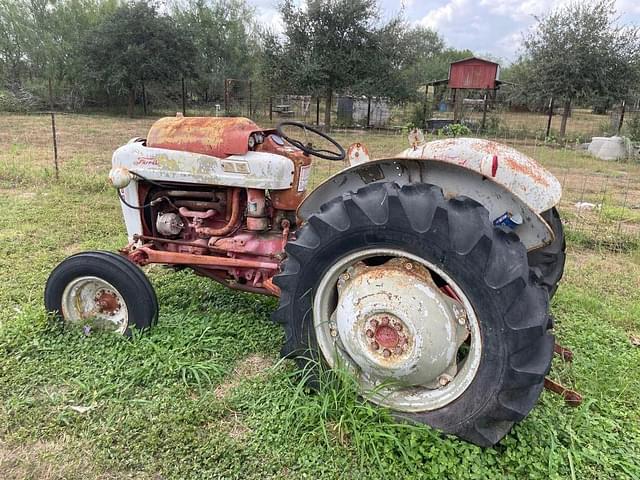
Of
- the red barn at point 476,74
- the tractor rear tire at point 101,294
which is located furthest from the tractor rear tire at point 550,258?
the red barn at point 476,74

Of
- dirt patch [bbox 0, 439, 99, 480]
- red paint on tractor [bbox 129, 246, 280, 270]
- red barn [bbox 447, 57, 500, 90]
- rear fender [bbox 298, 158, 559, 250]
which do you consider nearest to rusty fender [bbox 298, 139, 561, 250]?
rear fender [bbox 298, 158, 559, 250]

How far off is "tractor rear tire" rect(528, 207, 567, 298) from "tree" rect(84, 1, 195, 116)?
66.4 ft

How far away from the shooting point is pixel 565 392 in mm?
2225

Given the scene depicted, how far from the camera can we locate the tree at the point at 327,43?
54.3 ft

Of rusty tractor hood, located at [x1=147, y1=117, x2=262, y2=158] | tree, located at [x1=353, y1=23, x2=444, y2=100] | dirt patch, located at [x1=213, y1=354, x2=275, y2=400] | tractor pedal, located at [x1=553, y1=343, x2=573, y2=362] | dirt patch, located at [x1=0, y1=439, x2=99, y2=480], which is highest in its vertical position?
tree, located at [x1=353, y1=23, x2=444, y2=100]

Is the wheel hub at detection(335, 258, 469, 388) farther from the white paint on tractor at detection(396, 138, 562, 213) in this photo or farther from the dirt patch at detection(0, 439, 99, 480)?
the dirt patch at detection(0, 439, 99, 480)

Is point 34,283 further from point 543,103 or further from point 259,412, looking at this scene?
point 543,103

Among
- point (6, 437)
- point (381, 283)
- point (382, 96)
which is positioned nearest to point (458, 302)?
point (381, 283)

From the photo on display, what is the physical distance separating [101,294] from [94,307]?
0.30 ft

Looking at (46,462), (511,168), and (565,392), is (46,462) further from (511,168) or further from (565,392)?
(511,168)

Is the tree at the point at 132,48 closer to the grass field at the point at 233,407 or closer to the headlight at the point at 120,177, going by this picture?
the grass field at the point at 233,407

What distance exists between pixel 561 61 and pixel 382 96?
19.2 feet

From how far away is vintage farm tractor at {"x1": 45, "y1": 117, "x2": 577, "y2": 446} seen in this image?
74.9 inches

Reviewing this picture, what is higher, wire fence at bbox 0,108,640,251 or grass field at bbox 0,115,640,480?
wire fence at bbox 0,108,640,251
